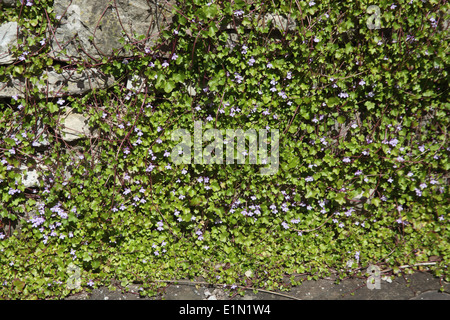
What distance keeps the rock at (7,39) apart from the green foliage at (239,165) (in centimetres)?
9

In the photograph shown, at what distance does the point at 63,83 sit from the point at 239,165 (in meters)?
1.85

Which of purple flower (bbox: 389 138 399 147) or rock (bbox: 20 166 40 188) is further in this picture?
purple flower (bbox: 389 138 399 147)

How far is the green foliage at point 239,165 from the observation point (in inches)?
125

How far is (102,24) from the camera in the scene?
3088 mm

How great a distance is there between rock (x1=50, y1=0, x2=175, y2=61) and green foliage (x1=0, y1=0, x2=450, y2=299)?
111mm

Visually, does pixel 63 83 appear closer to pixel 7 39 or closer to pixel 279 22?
pixel 7 39

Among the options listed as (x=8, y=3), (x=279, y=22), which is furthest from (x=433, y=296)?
(x=8, y=3)

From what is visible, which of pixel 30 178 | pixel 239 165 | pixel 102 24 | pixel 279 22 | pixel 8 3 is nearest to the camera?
pixel 8 3

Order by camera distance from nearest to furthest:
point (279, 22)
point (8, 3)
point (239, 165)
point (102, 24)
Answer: point (8, 3) → point (102, 24) → point (279, 22) → point (239, 165)

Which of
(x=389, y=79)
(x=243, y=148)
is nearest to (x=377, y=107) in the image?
(x=389, y=79)

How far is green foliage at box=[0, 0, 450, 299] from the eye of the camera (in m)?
3.18

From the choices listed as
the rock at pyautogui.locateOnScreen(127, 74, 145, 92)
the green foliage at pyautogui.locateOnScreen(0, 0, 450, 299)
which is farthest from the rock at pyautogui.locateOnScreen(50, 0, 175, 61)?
the rock at pyautogui.locateOnScreen(127, 74, 145, 92)

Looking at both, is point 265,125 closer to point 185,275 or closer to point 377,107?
point 377,107

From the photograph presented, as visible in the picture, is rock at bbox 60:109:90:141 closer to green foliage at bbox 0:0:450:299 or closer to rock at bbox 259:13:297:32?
green foliage at bbox 0:0:450:299
